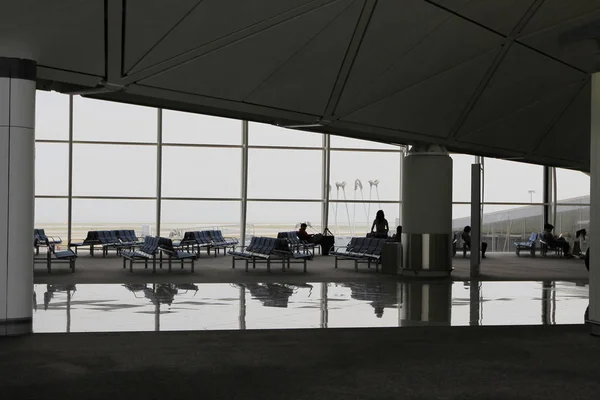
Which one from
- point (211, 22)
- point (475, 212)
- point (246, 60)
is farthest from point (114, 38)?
point (475, 212)

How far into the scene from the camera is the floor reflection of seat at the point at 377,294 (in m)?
12.6

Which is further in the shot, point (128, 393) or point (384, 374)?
point (384, 374)

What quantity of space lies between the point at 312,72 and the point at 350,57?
65cm

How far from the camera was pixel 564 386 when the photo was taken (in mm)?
6938

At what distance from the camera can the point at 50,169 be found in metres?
39.3

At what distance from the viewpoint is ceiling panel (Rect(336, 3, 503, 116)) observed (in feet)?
40.8

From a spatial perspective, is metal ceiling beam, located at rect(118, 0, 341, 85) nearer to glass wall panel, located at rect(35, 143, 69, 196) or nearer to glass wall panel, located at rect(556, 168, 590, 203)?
glass wall panel, located at rect(556, 168, 590, 203)

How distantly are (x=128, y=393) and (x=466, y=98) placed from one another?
1130 cm

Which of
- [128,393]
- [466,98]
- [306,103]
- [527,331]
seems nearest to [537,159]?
[466,98]

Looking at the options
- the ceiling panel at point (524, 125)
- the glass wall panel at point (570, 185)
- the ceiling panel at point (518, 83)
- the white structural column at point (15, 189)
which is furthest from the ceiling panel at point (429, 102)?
the glass wall panel at point (570, 185)

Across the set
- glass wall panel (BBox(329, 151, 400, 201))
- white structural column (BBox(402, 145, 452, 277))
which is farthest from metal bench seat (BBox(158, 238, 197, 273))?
glass wall panel (BBox(329, 151, 400, 201))

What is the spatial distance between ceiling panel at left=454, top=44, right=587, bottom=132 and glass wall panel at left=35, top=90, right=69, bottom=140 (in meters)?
25.2

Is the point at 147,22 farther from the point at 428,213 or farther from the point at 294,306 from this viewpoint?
the point at 428,213

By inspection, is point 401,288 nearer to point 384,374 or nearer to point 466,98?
point 466,98
